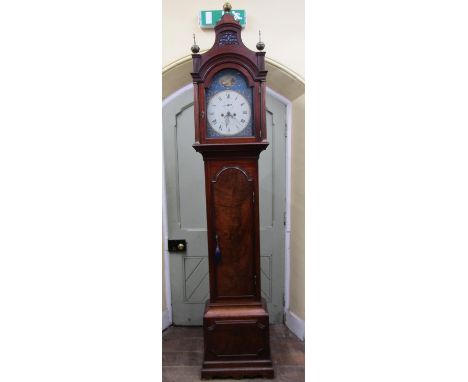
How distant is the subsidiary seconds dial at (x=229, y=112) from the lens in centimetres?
163

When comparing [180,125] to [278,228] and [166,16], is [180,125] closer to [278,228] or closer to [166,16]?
[166,16]

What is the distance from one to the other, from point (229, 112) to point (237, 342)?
4.05 ft

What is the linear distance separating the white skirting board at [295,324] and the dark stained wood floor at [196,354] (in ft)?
0.10

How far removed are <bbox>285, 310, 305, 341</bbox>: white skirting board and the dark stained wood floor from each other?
3 centimetres

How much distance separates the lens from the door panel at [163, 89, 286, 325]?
7.41 ft

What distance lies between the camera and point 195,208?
7.61 feet

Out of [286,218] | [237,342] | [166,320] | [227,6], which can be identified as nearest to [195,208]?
[286,218]

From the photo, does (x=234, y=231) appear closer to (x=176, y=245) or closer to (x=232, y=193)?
(x=232, y=193)

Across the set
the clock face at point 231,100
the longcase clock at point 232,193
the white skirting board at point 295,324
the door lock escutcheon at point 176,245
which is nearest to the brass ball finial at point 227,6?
the longcase clock at point 232,193

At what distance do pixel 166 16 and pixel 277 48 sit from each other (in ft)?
2.18

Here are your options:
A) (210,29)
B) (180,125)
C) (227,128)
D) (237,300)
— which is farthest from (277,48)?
(237,300)

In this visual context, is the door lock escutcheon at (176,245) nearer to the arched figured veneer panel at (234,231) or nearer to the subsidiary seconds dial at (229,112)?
the arched figured veneer panel at (234,231)

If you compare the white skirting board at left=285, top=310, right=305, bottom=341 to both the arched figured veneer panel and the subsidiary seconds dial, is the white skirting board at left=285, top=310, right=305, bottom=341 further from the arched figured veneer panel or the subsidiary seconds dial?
the subsidiary seconds dial

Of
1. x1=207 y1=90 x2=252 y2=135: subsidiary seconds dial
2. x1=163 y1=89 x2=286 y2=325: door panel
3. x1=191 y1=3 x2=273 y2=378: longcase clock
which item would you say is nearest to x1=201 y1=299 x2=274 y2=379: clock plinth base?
x1=191 y1=3 x2=273 y2=378: longcase clock
